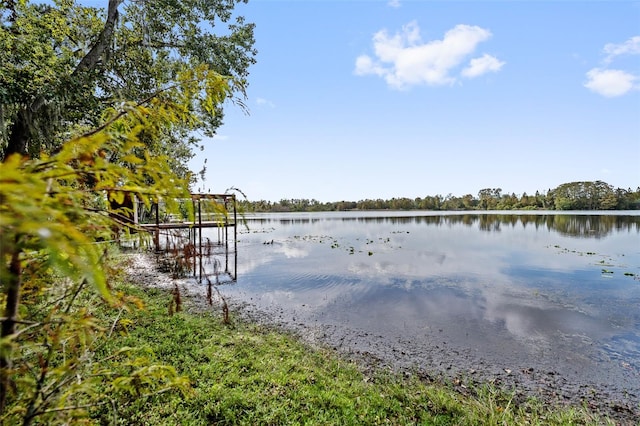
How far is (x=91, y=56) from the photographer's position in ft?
28.1

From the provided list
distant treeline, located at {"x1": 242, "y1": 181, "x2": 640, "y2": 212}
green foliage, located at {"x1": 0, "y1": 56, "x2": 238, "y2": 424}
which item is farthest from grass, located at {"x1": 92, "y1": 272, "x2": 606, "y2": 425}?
distant treeline, located at {"x1": 242, "y1": 181, "x2": 640, "y2": 212}

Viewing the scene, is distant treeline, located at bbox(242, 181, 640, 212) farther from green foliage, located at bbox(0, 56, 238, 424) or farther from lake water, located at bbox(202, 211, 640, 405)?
green foliage, located at bbox(0, 56, 238, 424)

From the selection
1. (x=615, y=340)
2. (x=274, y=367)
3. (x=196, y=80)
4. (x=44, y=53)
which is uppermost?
(x=44, y=53)

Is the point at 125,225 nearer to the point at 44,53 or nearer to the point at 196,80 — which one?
the point at 196,80

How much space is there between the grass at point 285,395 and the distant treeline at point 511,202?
249ft

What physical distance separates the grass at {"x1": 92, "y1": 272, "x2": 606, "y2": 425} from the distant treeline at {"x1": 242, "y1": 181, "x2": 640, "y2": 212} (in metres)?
75.8

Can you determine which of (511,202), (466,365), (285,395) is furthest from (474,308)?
(511,202)

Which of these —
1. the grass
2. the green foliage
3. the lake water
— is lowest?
the lake water

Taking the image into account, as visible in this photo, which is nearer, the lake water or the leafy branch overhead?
the leafy branch overhead

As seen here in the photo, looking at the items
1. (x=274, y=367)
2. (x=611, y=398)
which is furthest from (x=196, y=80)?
(x=611, y=398)

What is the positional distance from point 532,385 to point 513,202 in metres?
120

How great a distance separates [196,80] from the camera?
69.0 inches

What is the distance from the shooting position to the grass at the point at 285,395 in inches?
139

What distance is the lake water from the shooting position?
6.14 meters
